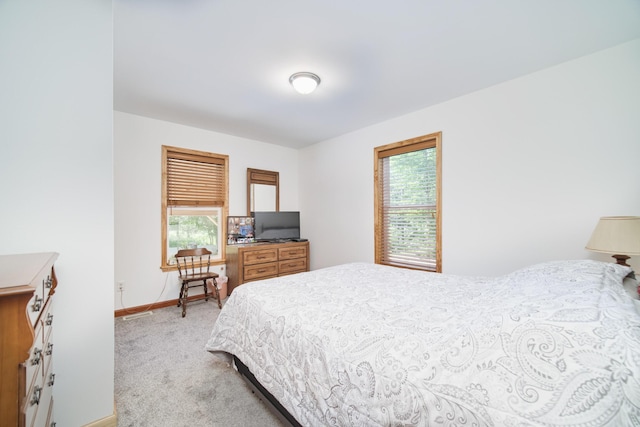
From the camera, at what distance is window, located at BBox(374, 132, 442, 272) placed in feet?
10.7

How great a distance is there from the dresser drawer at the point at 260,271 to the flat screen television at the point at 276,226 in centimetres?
50

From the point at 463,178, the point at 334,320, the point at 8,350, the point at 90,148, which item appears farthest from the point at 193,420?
the point at 463,178

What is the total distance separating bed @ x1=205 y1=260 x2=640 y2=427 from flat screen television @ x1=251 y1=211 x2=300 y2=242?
2.79m

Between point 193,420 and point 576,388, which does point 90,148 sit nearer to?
point 193,420

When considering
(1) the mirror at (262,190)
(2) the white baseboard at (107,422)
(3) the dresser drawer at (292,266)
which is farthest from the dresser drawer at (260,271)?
(2) the white baseboard at (107,422)

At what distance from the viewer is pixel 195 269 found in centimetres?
399

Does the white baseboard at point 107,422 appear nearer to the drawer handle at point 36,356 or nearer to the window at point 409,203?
the drawer handle at point 36,356

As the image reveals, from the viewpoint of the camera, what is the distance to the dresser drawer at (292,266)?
4379mm

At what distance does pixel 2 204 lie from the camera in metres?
1.25

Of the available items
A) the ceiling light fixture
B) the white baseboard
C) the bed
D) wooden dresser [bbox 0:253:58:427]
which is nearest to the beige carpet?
the white baseboard

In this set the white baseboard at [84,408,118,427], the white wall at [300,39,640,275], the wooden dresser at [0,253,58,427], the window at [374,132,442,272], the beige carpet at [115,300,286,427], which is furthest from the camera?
the window at [374,132,442,272]

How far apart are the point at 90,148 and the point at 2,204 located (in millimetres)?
459

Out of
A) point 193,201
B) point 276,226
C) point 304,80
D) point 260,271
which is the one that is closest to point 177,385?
point 260,271

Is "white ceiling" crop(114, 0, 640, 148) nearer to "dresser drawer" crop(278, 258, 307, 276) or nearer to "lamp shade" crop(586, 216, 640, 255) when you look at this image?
"lamp shade" crop(586, 216, 640, 255)
